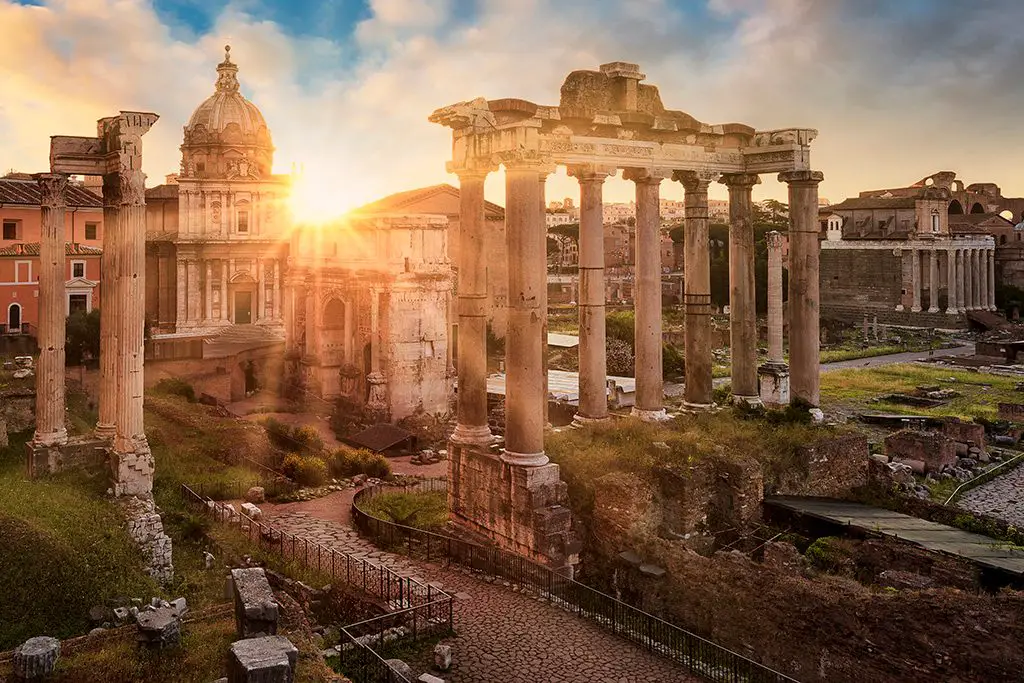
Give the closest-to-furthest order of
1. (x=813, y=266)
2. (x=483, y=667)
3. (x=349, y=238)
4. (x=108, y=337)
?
(x=483, y=667)
(x=108, y=337)
(x=813, y=266)
(x=349, y=238)

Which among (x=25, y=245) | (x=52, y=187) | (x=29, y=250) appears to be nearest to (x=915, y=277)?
(x=29, y=250)

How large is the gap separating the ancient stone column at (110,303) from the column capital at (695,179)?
1065 cm

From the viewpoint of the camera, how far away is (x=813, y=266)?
17.8 meters

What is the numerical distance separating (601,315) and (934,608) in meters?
8.39

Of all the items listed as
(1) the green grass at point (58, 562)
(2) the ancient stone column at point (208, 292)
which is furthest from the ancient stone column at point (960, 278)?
(1) the green grass at point (58, 562)

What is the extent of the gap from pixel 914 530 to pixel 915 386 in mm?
26553

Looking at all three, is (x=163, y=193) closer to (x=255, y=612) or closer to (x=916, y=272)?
(x=255, y=612)

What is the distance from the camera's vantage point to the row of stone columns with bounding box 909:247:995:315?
67.0 meters

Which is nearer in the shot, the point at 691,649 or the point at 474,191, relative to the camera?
the point at 691,649

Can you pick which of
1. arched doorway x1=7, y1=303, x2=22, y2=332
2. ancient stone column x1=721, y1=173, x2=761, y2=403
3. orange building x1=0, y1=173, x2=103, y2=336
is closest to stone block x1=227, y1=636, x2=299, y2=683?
ancient stone column x1=721, y1=173, x2=761, y2=403

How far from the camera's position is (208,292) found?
44.2 metres

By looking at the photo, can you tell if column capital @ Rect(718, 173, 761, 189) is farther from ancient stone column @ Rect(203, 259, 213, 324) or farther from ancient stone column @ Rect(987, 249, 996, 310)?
ancient stone column @ Rect(987, 249, 996, 310)

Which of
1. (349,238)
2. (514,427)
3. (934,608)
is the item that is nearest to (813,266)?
(514,427)

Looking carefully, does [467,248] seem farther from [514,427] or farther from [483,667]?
[483,667]
